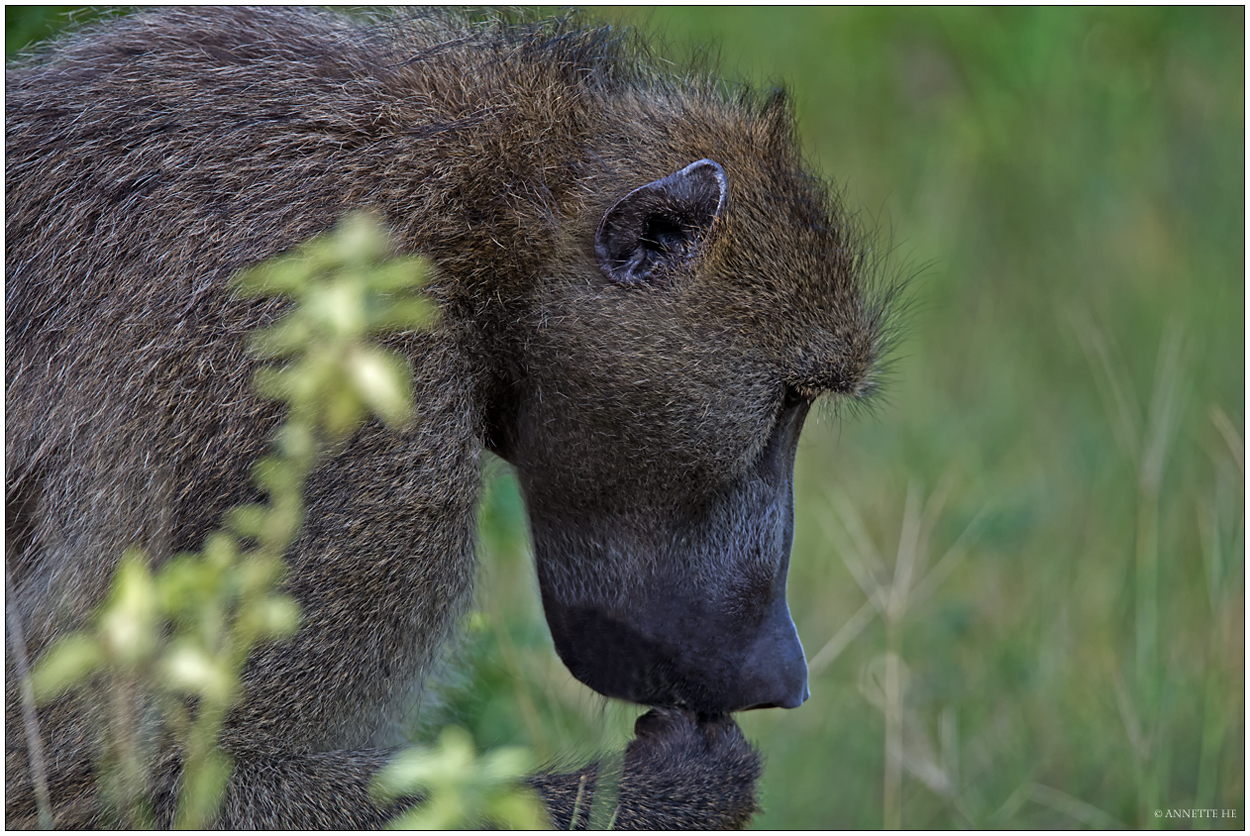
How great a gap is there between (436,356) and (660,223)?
21.1 inches

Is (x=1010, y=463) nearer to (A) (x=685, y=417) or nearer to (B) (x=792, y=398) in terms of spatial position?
(B) (x=792, y=398)

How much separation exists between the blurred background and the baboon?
30 centimetres

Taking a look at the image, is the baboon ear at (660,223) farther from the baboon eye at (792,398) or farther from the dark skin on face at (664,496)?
the baboon eye at (792,398)

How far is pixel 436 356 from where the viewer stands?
2.58m

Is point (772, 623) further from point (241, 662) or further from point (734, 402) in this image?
point (241, 662)

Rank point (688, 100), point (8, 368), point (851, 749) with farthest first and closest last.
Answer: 1. point (851, 749)
2. point (688, 100)
3. point (8, 368)

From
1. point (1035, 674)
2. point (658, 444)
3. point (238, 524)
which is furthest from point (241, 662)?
point (1035, 674)

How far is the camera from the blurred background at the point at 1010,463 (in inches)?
154

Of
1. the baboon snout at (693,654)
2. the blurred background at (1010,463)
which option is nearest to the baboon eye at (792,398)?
the blurred background at (1010,463)

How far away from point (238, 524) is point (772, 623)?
1.21 metres

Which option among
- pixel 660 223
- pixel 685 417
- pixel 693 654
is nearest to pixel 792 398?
pixel 685 417

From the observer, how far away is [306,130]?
8.72 ft

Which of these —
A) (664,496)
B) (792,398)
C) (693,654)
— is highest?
(792,398)

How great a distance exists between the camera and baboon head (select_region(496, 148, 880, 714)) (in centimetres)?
272
